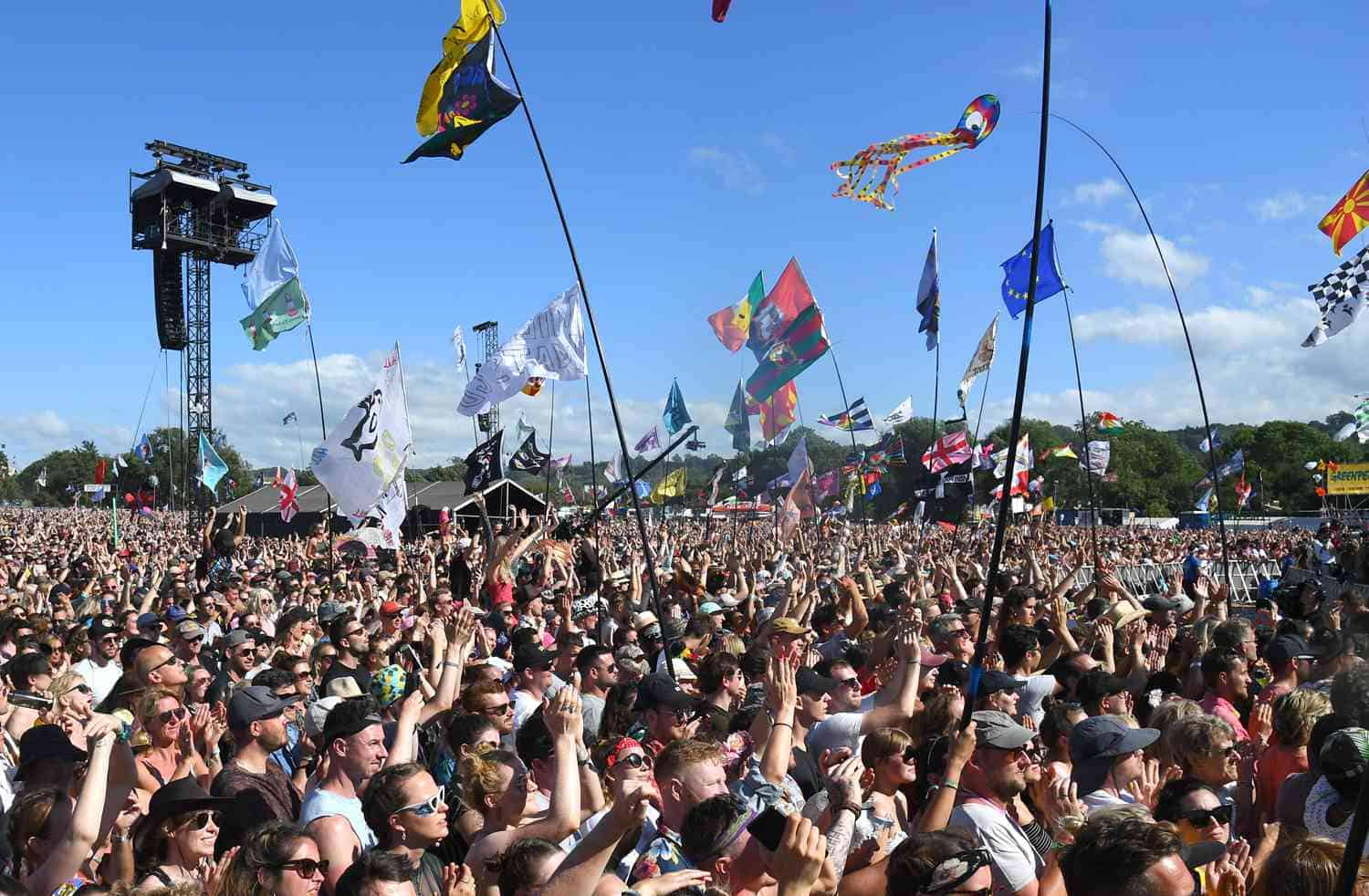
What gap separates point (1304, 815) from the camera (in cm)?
429

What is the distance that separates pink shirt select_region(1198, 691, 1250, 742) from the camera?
6484mm

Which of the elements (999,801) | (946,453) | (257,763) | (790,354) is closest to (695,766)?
(999,801)

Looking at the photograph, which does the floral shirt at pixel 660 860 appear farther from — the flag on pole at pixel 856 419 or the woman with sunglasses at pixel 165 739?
the flag on pole at pixel 856 419

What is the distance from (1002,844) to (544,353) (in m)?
8.91

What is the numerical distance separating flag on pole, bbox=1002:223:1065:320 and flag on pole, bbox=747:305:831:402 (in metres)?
3.29

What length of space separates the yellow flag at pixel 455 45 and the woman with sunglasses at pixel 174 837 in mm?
8172

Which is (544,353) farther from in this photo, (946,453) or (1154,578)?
(946,453)

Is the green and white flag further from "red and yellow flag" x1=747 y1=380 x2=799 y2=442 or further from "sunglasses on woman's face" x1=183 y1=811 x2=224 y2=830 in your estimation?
"sunglasses on woman's face" x1=183 y1=811 x2=224 y2=830

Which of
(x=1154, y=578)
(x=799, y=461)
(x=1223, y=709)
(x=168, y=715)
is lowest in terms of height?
(x=1154, y=578)

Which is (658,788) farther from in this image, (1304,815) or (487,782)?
(1304,815)

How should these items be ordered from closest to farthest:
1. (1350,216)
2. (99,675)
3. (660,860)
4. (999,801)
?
(660,860) → (999,801) → (99,675) → (1350,216)

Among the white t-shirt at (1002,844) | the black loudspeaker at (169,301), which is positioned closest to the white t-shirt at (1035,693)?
the white t-shirt at (1002,844)

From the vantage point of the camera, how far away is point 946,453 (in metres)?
29.9

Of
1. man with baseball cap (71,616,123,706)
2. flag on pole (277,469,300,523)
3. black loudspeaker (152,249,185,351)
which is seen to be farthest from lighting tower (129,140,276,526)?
man with baseball cap (71,616,123,706)
